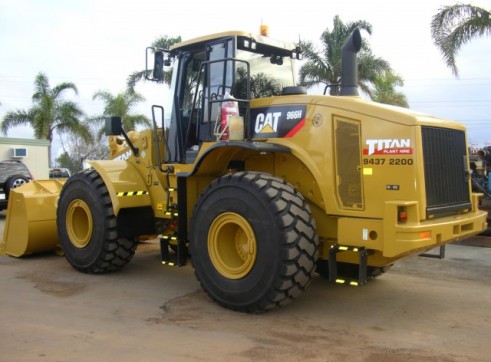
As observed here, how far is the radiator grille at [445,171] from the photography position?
4777mm

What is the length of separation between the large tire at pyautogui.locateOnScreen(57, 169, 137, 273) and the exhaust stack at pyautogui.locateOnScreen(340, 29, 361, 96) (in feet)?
10.8

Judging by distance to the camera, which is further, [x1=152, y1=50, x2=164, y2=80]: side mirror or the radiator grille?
[x1=152, y1=50, x2=164, y2=80]: side mirror

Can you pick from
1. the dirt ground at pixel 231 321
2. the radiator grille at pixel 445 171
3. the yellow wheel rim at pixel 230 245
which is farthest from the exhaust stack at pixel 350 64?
the dirt ground at pixel 231 321

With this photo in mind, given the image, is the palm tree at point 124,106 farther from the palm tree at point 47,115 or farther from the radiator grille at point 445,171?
the radiator grille at point 445,171

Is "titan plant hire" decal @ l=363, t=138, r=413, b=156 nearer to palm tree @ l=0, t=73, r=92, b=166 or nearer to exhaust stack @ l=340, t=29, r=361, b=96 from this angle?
exhaust stack @ l=340, t=29, r=361, b=96

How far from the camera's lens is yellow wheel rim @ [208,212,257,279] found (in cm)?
507

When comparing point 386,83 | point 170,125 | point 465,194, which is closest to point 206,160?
point 170,125

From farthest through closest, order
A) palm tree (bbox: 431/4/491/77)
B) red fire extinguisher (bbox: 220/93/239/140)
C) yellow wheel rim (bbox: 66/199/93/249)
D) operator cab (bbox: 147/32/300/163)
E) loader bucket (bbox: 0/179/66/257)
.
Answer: palm tree (bbox: 431/4/491/77) → loader bucket (bbox: 0/179/66/257) → yellow wheel rim (bbox: 66/199/93/249) → operator cab (bbox: 147/32/300/163) → red fire extinguisher (bbox: 220/93/239/140)

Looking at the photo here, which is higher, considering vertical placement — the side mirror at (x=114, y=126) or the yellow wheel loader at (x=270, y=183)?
the side mirror at (x=114, y=126)

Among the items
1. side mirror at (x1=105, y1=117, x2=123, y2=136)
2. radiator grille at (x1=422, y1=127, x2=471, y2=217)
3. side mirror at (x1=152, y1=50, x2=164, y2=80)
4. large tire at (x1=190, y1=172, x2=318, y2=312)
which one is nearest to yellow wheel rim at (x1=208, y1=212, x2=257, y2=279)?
large tire at (x1=190, y1=172, x2=318, y2=312)

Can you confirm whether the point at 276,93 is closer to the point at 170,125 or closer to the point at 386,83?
the point at 170,125

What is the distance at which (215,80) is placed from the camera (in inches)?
236

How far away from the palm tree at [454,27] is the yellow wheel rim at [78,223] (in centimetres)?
1175

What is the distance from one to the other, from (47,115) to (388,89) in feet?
65.5
